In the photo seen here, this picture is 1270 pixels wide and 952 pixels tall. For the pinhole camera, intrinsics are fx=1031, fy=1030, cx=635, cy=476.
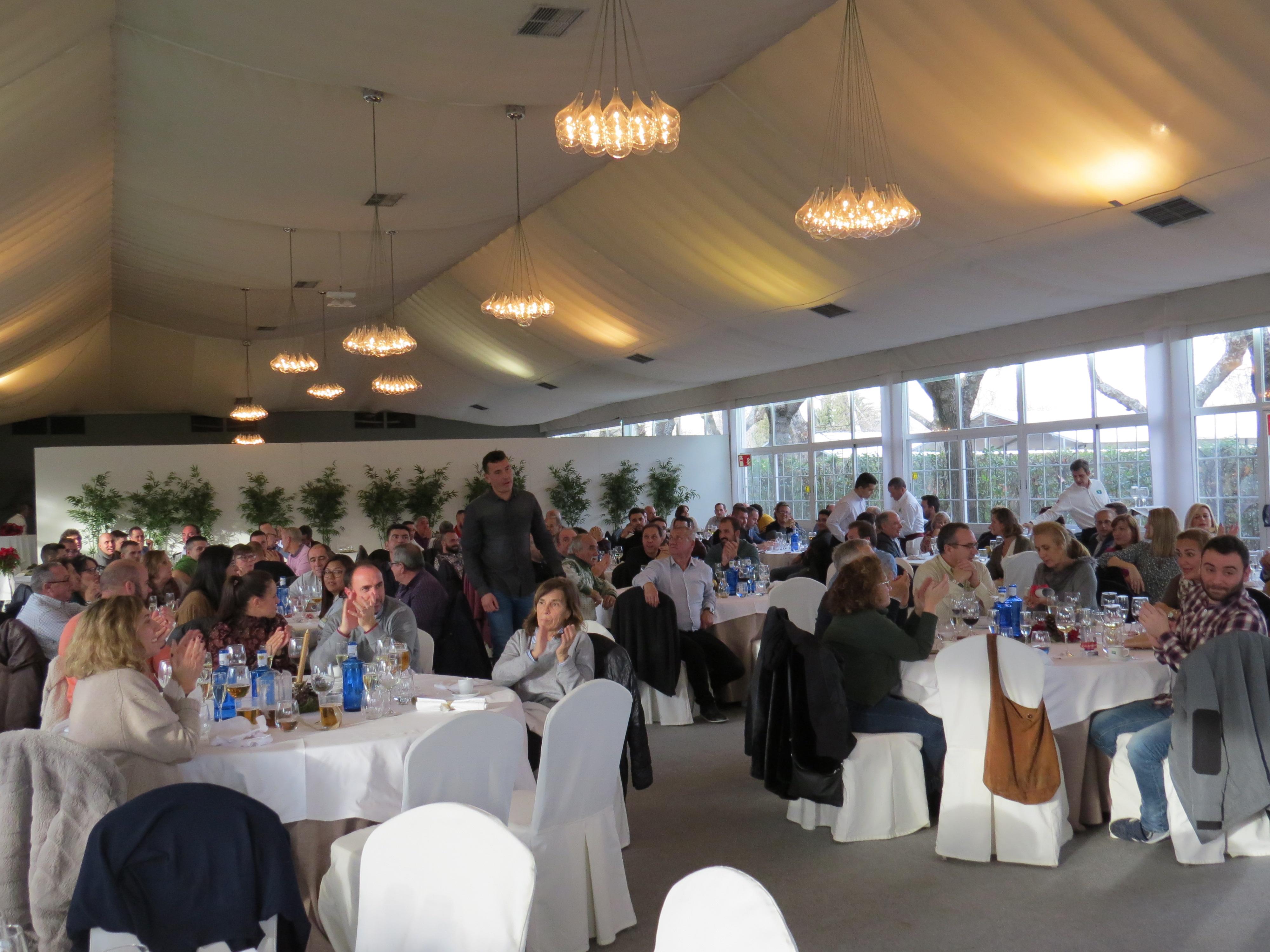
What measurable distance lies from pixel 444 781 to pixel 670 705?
12.8 feet

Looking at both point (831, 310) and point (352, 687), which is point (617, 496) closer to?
point (831, 310)

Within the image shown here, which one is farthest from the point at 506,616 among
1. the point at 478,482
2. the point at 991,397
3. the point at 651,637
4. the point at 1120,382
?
the point at 478,482

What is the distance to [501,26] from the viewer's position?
605 centimetres

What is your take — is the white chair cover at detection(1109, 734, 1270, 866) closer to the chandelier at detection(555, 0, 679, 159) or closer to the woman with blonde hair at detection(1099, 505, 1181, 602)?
the woman with blonde hair at detection(1099, 505, 1181, 602)

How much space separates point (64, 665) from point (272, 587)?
4.84 ft

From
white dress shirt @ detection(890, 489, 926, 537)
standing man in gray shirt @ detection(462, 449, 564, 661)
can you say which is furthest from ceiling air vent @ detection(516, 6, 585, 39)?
white dress shirt @ detection(890, 489, 926, 537)

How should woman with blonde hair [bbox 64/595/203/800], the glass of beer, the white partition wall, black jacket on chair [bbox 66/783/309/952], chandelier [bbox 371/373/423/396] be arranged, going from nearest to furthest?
black jacket on chair [bbox 66/783/309/952] → woman with blonde hair [bbox 64/595/203/800] → the glass of beer → chandelier [bbox 371/373/423/396] → the white partition wall

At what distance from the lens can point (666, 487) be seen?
18.5m

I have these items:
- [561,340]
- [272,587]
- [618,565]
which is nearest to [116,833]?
[272,587]

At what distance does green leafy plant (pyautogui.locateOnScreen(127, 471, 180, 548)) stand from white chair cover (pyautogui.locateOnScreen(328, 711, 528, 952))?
1472 cm

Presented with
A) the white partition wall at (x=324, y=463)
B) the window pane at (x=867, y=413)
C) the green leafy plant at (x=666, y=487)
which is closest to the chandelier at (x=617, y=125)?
the window pane at (x=867, y=413)

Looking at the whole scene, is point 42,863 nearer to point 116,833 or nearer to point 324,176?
point 116,833

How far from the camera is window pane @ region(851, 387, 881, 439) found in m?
15.2

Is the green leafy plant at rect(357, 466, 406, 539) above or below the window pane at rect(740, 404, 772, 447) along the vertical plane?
below
